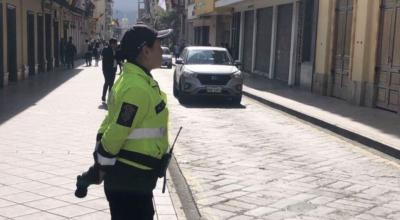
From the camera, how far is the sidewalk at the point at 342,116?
9477 mm

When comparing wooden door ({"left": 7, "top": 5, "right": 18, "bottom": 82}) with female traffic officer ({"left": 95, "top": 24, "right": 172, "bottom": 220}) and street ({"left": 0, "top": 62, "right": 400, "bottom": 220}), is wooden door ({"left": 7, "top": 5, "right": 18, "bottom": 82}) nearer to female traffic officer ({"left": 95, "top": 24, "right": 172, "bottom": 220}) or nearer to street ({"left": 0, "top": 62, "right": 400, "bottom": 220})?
street ({"left": 0, "top": 62, "right": 400, "bottom": 220})

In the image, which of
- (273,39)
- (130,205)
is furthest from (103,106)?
(273,39)

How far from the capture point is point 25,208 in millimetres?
5098

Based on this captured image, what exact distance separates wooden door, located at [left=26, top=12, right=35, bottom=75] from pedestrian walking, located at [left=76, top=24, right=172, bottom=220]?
20.5 m

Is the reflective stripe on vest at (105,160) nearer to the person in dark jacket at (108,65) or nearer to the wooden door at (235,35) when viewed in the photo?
the person in dark jacket at (108,65)

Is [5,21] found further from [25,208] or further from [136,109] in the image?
[136,109]

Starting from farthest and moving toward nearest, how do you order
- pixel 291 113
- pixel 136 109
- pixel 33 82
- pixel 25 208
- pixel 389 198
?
pixel 33 82, pixel 291 113, pixel 389 198, pixel 25 208, pixel 136 109

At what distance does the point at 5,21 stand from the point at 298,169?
1356cm

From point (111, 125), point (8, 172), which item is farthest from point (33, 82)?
point (111, 125)

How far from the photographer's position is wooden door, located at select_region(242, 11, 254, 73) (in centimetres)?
2910

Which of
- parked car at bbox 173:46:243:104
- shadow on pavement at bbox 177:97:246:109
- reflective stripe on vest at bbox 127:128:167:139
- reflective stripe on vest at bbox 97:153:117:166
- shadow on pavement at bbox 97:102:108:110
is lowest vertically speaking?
shadow on pavement at bbox 177:97:246:109

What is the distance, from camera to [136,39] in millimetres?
2963

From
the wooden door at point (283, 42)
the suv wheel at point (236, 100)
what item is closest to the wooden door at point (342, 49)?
the suv wheel at point (236, 100)

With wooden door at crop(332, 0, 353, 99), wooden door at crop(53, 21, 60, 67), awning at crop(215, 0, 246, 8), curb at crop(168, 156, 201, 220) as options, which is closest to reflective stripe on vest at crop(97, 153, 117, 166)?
curb at crop(168, 156, 201, 220)
